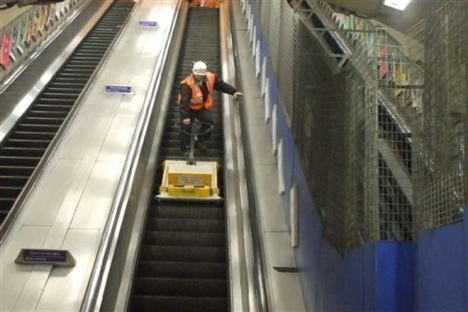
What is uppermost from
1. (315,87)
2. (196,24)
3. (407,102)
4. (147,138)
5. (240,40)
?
(196,24)

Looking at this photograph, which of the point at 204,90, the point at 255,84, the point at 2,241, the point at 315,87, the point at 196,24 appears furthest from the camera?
the point at 196,24

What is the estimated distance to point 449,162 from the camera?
2.57 metres

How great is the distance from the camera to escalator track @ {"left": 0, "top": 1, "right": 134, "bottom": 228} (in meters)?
7.66

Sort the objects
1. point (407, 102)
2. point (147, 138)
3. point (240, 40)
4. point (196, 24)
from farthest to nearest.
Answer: point (196, 24)
point (240, 40)
point (147, 138)
point (407, 102)

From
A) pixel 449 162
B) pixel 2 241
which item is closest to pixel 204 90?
pixel 2 241

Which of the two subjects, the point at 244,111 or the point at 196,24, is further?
the point at 196,24

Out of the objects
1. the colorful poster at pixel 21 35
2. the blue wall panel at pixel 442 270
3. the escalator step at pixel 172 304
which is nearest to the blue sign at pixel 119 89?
the colorful poster at pixel 21 35

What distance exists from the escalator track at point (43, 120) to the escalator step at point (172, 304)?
1708 mm

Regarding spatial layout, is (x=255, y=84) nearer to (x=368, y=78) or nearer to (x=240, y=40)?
(x=240, y=40)

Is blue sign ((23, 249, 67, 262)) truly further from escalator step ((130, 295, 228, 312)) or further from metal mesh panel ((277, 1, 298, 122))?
metal mesh panel ((277, 1, 298, 122))

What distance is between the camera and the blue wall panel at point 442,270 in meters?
2.31

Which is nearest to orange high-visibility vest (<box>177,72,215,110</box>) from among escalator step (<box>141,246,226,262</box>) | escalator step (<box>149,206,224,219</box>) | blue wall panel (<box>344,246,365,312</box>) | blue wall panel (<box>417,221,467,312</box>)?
escalator step (<box>149,206,224,219</box>)

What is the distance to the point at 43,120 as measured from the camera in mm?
9383

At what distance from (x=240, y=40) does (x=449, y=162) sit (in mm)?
9844
